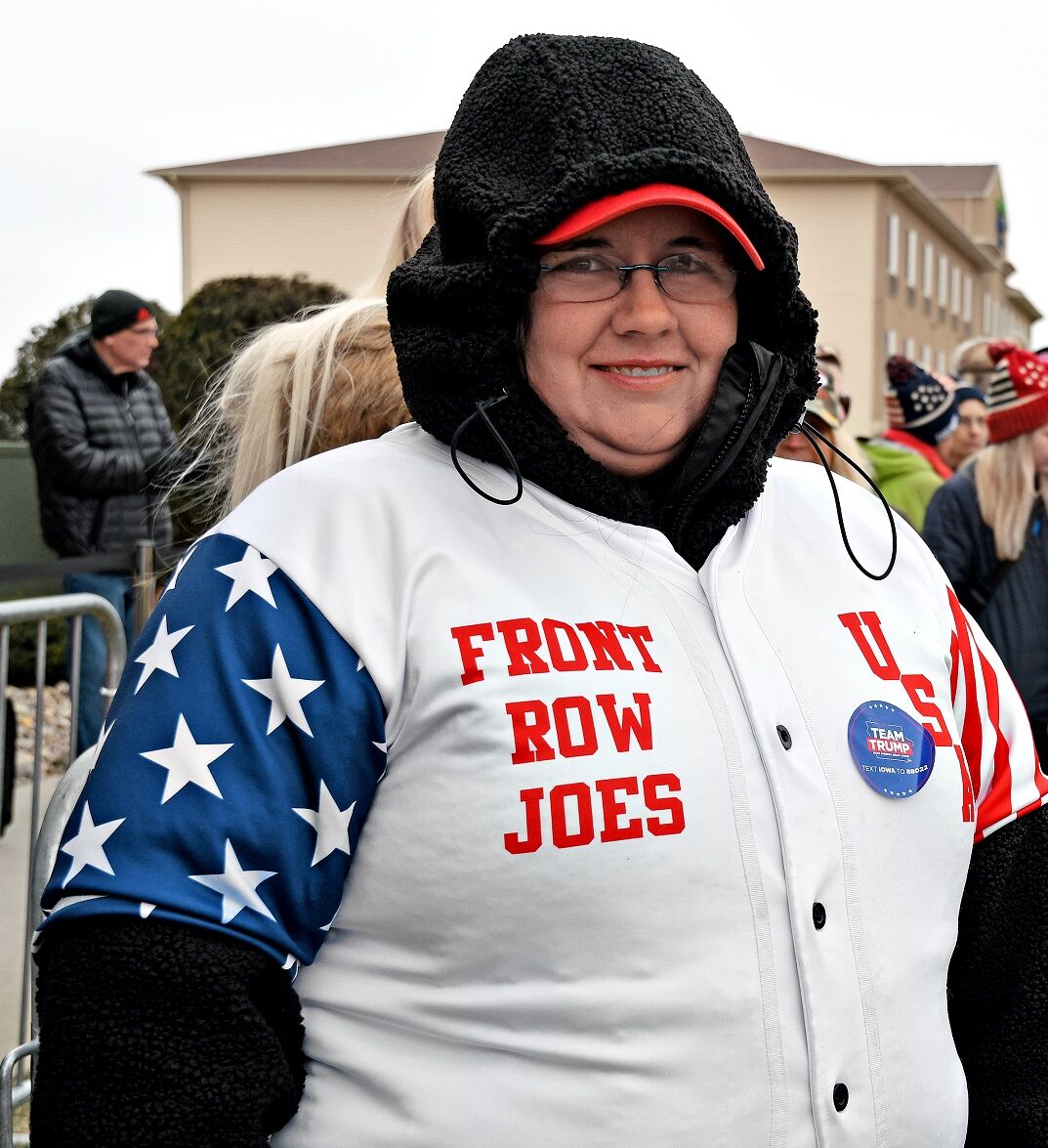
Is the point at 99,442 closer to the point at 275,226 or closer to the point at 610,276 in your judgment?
the point at 610,276

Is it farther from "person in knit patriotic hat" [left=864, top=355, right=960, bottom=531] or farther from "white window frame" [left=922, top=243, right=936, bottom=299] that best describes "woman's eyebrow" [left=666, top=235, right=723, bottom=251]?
"white window frame" [left=922, top=243, right=936, bottom=299]

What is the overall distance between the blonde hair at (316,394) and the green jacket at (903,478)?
348 centimetres

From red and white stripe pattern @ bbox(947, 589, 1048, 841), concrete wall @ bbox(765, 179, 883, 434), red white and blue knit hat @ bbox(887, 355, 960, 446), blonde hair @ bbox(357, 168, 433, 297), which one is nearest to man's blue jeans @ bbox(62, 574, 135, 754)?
blonde hair @ bbox(357, 168, 433, 297)

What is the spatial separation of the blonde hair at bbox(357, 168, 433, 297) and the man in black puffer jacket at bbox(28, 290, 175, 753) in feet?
11.3

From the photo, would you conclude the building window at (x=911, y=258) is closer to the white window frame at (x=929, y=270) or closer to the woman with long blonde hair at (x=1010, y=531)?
the white window frame at (x=929, y=270)

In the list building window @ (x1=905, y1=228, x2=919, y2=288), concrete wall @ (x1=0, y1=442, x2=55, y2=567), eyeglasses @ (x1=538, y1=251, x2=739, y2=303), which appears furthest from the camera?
building window @ (x1=905, y1=228, x2=919, y2=288)

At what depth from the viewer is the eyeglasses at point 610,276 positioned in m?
1.65

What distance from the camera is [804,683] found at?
165 centimetres

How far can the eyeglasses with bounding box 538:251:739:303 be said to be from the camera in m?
1.65

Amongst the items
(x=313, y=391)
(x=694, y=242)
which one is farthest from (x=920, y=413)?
(x=694, y=242)

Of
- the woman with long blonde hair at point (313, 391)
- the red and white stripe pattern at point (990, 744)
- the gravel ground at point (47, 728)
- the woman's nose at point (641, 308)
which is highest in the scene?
the woman's nose at point (641, 308)

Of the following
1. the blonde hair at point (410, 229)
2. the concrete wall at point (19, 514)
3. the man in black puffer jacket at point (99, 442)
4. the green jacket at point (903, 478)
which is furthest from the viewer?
the concrete wall at point (19, 514)

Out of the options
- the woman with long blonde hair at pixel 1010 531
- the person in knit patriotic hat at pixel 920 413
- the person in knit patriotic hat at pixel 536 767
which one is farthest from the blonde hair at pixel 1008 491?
the person in knit patriotic hat at pixel 536 767

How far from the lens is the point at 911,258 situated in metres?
35.3
